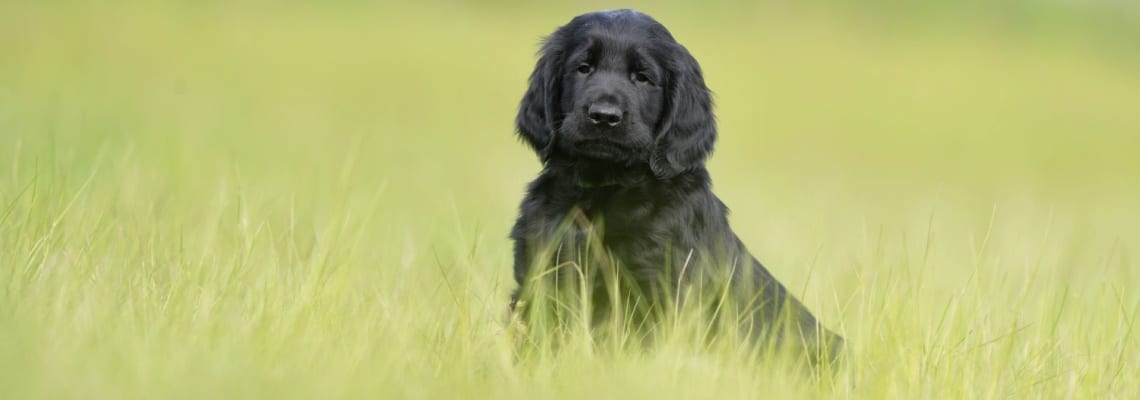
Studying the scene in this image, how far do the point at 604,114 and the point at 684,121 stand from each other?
1.69ft

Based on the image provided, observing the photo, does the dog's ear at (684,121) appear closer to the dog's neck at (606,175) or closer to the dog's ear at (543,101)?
the dog's neck at (606,175)

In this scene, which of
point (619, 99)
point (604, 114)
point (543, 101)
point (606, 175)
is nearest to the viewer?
point (604, 114)

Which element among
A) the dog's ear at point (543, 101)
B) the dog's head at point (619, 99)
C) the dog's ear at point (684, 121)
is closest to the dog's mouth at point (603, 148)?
the dog's head at point (619, 99)

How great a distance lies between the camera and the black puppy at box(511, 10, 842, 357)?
4031mm

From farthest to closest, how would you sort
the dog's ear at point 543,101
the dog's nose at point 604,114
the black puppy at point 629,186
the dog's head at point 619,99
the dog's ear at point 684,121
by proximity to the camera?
the dog's ear at point 543,101
the dog's ear at point 684,121
the dog's head at point 619,99
the dog's nose at point 604,114
the black puppy at point 629,186

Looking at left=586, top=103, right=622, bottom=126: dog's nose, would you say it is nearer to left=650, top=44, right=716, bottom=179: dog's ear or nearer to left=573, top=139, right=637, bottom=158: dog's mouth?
left=573, top=139, right=637, bottom=158: dog's mouth

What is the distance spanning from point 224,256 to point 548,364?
2.10 meters

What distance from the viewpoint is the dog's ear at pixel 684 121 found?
14.5ft

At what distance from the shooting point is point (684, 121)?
457cm

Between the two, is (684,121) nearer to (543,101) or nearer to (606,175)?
(606,175)

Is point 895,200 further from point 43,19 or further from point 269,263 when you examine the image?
point 43,19

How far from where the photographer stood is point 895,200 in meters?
10.2

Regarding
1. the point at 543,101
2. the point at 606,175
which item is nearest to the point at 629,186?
the point at 606,175

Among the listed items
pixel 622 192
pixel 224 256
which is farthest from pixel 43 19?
pixel 622 192
